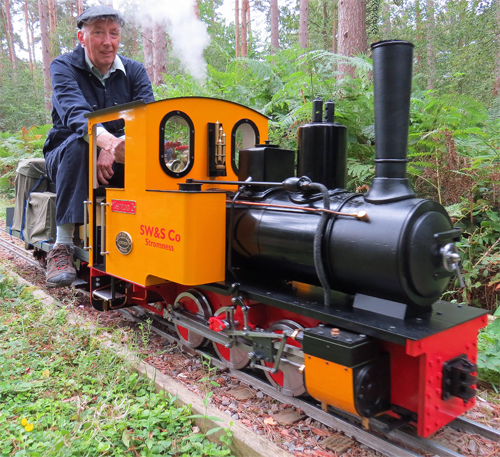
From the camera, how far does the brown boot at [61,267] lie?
4.51m

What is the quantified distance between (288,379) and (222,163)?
1.97 metres

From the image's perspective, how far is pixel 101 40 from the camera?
4578 mm

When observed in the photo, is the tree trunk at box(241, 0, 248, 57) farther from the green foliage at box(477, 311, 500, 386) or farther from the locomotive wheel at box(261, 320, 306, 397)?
the locomotive wheel at box(261, 320, 306, 397)

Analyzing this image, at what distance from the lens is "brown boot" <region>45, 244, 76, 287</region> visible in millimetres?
4508

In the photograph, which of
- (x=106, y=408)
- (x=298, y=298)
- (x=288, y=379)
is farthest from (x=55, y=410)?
(x=298, y=298)

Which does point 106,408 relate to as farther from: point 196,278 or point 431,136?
point 431,136

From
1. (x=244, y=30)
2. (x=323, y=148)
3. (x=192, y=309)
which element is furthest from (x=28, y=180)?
(x=244, y=30)

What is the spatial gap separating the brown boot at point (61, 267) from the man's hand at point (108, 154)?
35.4 inches

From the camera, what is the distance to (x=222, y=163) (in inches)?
156

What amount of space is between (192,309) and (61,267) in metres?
1.65

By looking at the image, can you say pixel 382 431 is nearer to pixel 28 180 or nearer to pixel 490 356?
pixel 490 356

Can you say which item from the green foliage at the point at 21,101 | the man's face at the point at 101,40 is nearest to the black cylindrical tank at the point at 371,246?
the man's face at the point at 101,40

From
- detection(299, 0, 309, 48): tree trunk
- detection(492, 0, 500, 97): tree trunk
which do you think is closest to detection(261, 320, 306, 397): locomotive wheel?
detection(492, 0, 500, 97): tree trunk

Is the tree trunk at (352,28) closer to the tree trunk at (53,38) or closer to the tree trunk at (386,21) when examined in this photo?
the tree trunk at (386,21)
